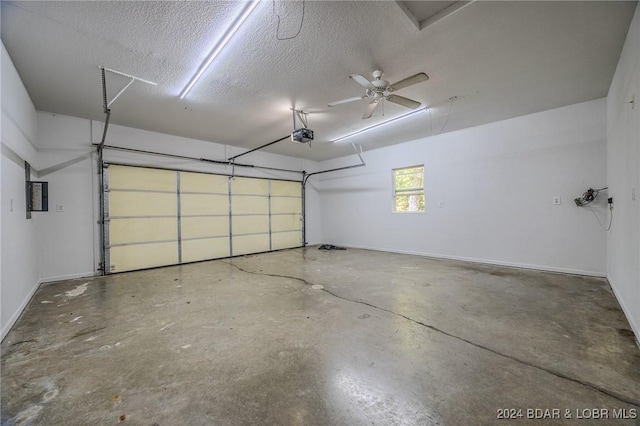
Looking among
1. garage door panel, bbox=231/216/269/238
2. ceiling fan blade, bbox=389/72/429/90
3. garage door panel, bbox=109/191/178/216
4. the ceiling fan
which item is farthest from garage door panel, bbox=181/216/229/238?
ceiling fan blade, bbox=389/72/429/90

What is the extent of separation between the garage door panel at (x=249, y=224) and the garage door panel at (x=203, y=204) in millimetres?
398

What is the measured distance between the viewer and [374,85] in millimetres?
3100

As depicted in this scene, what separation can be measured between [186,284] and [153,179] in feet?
9.06

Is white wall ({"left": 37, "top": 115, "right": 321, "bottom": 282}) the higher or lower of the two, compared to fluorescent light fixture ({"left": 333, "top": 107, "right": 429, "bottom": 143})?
lower

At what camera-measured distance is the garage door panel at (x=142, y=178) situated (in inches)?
199

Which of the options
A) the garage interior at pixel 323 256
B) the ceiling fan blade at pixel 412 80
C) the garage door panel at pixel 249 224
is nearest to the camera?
the garage interior at pixel 323 256

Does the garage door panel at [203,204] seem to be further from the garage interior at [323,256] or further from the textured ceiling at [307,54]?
the textured ceiling at [307,54]

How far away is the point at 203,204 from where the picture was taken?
6.30 m

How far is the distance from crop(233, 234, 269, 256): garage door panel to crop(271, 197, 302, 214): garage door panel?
35.8 inches

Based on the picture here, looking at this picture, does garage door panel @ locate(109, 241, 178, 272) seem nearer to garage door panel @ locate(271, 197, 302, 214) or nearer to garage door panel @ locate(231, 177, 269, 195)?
garage door panel @ locate(231, 177, 269, 195)

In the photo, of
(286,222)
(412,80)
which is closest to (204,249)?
(286,222)

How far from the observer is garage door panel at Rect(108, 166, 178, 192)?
506 cm

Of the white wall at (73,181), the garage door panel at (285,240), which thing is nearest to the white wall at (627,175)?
the garage door panel at (285,240)

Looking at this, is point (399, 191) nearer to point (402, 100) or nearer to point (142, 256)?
point (402, 100)
